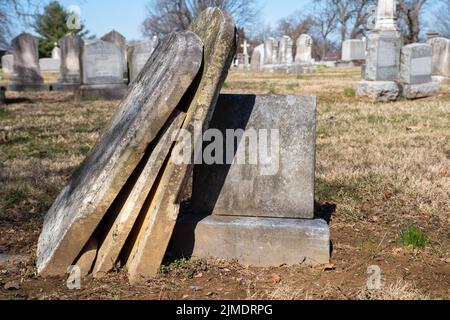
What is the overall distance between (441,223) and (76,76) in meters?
17.6

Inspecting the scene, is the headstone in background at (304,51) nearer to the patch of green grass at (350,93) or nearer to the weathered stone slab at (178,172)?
the patch of green grass at (350,93)

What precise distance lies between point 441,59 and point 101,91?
1210cm

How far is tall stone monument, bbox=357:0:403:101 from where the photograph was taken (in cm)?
1373

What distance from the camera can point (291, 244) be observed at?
3574 mm

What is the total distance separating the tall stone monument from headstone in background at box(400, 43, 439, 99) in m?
0.18

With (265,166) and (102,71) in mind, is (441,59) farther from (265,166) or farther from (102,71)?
(265,166)

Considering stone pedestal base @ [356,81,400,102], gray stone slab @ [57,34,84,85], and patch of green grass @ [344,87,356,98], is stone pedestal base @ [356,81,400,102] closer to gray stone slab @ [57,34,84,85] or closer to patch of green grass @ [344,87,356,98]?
patch of green grass @ [344,87,356,98]

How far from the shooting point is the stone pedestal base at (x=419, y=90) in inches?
553

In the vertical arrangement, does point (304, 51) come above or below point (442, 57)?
above

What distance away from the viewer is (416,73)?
47.0 ft

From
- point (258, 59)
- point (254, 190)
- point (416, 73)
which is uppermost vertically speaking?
point (258, 59)

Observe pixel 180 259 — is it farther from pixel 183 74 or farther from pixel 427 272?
pixel 427 272

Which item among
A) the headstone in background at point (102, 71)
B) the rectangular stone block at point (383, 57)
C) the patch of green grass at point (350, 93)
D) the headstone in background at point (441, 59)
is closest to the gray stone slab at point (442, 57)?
the headstone in background at point (441, 59)

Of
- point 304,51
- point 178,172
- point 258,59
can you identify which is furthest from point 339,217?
point 258,59
